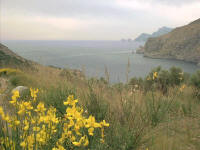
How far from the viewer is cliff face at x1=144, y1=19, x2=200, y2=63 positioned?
68206 mm

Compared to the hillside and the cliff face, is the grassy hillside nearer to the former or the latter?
the hillside

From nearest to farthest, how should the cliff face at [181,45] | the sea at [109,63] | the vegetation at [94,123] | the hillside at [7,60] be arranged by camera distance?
1. the vegetation at [94,123]
2. the sea at [109,63]
3. the hillside at [7,60]
4. the cliff face at [181,45]

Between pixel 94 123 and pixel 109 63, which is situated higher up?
pixel 94 123

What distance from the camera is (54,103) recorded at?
362 centimetres

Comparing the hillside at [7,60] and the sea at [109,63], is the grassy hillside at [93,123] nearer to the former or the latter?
the sea at [109,63]

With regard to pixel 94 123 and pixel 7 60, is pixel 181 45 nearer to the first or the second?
pixel 7 60

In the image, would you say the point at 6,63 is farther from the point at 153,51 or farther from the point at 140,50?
the point at 140,50

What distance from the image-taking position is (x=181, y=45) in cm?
7838

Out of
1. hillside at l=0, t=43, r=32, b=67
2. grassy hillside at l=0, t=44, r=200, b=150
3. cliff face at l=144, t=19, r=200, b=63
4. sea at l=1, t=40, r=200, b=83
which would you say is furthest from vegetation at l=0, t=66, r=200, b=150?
cliff face at l=144, t=19, r=200, b=63

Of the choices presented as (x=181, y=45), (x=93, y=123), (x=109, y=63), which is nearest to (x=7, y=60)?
(x=93, y=123)

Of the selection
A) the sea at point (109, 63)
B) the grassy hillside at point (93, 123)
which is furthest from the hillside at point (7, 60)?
the grassy hillside at point (93, 123)

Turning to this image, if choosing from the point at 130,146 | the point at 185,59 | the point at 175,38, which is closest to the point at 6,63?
the point at 130,146

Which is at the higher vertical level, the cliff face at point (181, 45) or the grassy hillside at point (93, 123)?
the cliff face at point (181, 45)

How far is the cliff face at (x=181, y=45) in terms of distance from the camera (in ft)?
224
